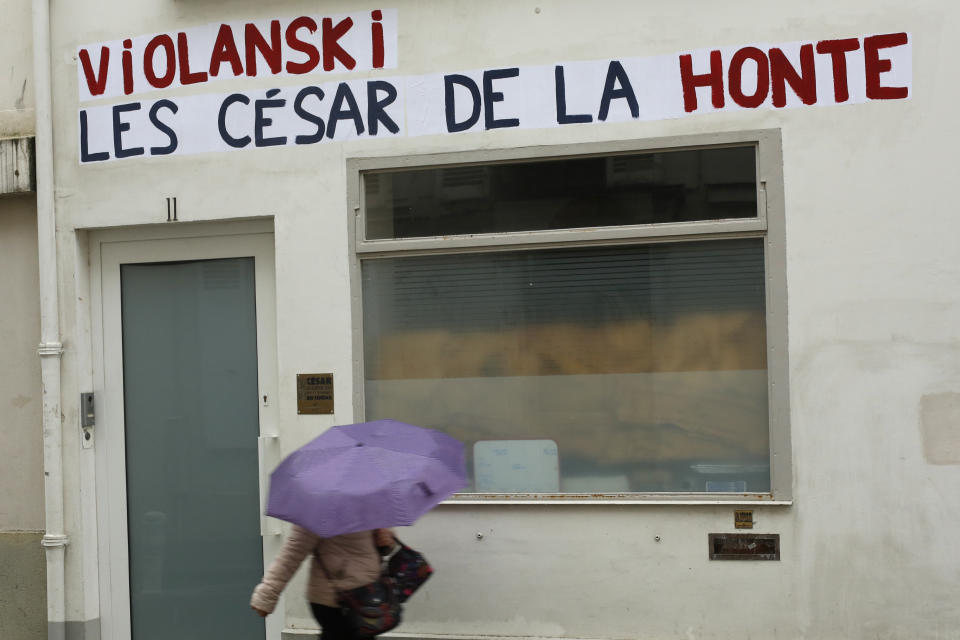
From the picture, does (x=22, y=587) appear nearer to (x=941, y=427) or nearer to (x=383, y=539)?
(x=383, y=539)

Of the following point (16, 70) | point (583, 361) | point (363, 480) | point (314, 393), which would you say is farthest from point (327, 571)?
point (16, 70)

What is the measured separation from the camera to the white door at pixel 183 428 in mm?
6750

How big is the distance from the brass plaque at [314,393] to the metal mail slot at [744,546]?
7.80ft

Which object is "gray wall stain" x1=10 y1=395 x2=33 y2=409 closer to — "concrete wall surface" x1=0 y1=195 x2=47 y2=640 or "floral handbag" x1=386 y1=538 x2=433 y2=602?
"concrete wall surface" x1=0 y1=195 x2=47 y2=640

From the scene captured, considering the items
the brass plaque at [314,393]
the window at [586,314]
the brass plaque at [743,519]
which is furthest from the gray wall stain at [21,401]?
the brass plaque at [743,519]

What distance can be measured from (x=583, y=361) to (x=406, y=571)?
188 cm

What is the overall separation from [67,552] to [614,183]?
417cm

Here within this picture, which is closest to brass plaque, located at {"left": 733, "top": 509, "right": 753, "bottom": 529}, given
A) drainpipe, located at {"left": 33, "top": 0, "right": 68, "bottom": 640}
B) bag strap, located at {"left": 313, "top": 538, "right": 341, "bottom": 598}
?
bag strap, located at {"left": 313, "top": 538, "right": 341, "bottom": 598}

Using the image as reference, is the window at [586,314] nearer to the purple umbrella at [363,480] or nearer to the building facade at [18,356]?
the purple umbrella at [363,480]

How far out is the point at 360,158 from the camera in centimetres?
639

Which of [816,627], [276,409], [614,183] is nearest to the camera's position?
[816,627]

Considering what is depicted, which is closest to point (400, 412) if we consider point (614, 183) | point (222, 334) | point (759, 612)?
point (222, 334)

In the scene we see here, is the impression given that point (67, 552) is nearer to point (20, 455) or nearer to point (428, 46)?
point (20, 455)

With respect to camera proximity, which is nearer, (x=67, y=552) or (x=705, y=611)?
(x=705, y=611)
